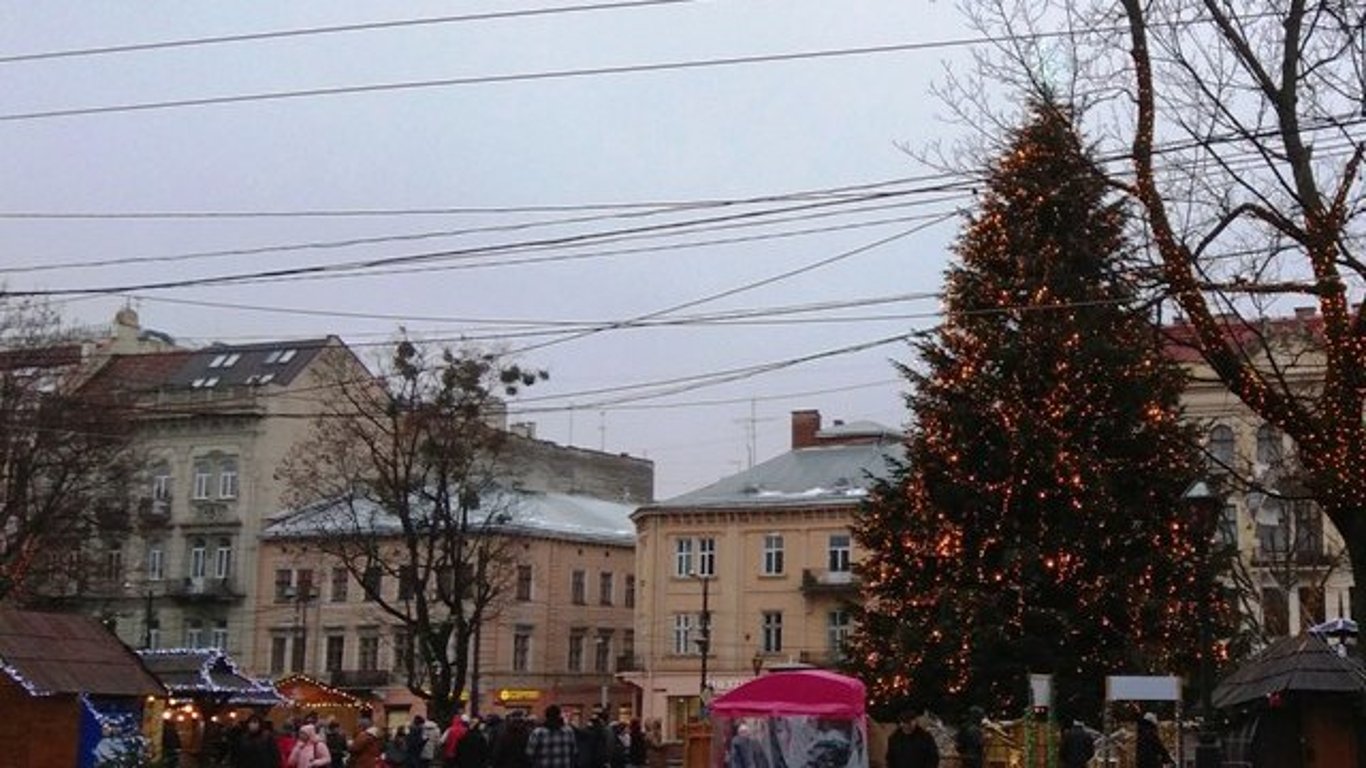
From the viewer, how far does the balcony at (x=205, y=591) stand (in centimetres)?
7625

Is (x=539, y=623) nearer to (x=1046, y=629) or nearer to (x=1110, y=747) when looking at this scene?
(x=1046, y=629)

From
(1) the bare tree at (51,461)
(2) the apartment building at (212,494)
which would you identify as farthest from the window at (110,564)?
(2) the apartment building at (212,494)

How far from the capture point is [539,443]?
270 feet

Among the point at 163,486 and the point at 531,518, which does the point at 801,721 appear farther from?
the point at 163,486

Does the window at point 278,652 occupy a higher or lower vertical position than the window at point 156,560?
lower

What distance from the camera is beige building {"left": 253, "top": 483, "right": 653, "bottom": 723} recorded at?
71.9m

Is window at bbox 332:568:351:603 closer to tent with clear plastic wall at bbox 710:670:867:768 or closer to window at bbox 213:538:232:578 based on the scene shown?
window at bbox 213:538:232:578

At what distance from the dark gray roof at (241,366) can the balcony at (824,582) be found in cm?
2324

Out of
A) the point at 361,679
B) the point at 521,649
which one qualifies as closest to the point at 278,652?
the point at 361,679

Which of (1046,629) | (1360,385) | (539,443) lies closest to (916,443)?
(1046,629)

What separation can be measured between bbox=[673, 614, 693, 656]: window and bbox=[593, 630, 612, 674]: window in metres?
7.45

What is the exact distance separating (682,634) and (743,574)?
3.27 meters

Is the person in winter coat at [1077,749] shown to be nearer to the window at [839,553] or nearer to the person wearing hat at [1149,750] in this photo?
the person wearing hat at [1149,750]

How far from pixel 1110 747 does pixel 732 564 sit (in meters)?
43.3
